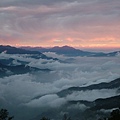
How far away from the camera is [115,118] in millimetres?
149500
